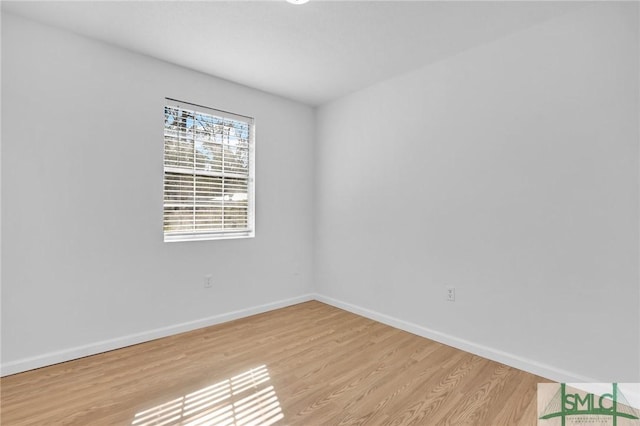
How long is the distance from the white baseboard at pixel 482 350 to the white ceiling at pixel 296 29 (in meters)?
2.47

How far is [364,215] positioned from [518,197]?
1537 millimetres

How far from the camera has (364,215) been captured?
353 cm

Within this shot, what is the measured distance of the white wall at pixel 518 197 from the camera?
1.98m

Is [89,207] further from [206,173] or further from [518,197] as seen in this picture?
[518,197]

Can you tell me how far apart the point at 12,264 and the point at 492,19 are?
3827mm

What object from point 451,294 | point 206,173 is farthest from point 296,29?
point 451,294

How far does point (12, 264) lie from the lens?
2.21 meters

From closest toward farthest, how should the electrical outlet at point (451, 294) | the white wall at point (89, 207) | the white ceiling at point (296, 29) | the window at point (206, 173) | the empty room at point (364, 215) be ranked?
the empty room at point (364, 215)
the white ceiling at point (296, 29)
the white wall at point (89, 207)
the electrical outlet at point (451, 294)
the window at point (206, 173)

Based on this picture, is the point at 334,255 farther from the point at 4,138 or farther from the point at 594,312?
the point at 4,138

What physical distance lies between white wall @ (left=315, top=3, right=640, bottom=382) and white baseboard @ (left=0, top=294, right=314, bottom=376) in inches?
A: 54.6

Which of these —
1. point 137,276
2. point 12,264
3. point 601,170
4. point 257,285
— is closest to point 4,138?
point 12,264

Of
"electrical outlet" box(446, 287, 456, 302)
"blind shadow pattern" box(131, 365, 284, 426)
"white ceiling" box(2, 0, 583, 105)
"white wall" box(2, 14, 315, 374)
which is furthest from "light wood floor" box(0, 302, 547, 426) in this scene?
"white ceiling" box(2, 0, 583, 105)

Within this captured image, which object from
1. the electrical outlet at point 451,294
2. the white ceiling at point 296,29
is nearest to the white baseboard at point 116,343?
the electrical outlet at point 451,294

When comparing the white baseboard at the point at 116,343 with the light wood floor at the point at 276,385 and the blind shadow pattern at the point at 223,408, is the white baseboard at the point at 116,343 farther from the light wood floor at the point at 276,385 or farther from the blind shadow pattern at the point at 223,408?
the blind shadow pattern at the point at 223,408
